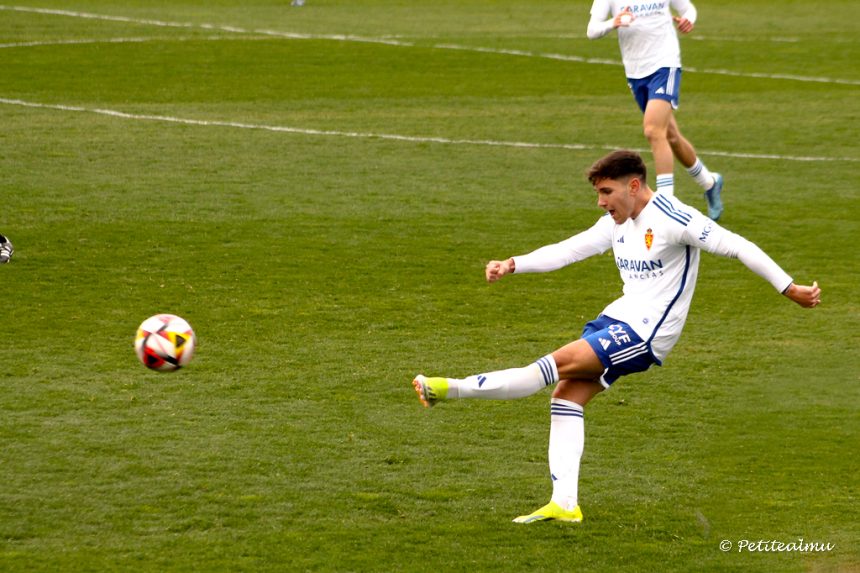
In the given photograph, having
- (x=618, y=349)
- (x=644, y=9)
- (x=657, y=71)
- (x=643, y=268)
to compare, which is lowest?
(x=618, y=349)

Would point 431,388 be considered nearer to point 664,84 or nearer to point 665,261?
point 665,261

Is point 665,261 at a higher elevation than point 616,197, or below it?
below

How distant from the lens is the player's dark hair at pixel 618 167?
22.0 ft

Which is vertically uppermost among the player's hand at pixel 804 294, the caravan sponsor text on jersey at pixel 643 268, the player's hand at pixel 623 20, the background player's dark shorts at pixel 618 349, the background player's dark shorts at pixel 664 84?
the player's hand at pixel 623 20

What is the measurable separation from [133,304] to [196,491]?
367 centimetres

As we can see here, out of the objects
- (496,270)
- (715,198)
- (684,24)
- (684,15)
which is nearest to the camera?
(496,270)

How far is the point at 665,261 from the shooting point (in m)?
6.77

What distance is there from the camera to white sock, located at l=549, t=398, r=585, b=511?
6645 mm

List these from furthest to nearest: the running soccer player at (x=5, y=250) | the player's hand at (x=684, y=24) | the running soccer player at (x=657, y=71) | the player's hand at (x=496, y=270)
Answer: the player's hand at (x=684, y=24) → the running soccer player at (x=657, y=71) → the running soccer player at (x=5, y=250) → the player's hand at (x=496, y=270)

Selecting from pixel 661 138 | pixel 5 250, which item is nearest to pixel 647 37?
pixel 661 138
